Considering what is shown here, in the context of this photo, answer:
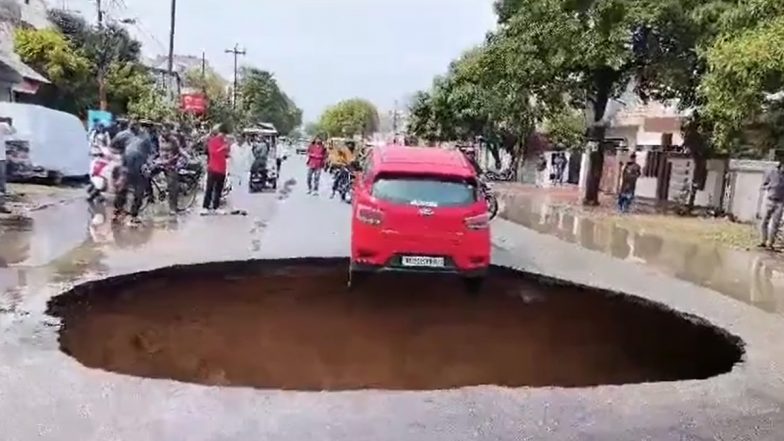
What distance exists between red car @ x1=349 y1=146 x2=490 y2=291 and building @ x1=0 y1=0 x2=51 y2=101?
56.5 ft

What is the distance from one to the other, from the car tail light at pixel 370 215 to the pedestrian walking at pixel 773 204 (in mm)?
9058

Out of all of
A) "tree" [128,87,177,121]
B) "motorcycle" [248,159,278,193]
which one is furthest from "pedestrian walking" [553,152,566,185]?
"motorcycle" [248,159,278,193]

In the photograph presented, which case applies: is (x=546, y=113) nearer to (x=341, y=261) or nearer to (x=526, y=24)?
(x=526, y=24)

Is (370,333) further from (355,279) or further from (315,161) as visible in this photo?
(315,161)

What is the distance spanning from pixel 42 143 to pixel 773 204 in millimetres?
16937

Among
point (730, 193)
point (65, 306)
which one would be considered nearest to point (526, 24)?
point (730, 193)

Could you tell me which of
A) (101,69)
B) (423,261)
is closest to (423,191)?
(423,261)

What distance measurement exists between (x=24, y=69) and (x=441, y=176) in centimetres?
2214

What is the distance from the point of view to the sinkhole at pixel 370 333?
9.59m

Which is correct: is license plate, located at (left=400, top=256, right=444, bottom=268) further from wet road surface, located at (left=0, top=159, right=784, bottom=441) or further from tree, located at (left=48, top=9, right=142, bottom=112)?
tree, located at (left=48, top=9, right=142, bottom=112)

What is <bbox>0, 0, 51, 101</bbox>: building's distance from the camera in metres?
26.2

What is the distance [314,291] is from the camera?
11891 millimetres

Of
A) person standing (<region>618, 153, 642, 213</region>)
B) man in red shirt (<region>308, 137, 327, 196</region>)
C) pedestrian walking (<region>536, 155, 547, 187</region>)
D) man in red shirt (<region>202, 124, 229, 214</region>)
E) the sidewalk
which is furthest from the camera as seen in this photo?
pedestrian walking (<region>536, 155, 547, 187</region>)

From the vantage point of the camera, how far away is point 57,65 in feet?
116
